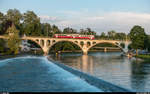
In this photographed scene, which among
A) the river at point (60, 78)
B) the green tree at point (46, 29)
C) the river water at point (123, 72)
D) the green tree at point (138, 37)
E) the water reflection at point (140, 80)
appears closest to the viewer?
the river at point (60, 78)

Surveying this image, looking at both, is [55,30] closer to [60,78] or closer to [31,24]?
[31,24]

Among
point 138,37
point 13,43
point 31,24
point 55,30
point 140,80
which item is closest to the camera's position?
point 140,80

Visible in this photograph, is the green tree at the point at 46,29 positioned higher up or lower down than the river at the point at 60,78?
higher up

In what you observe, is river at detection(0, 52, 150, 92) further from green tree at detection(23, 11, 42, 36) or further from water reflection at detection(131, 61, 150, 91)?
green tree at detection(23, 11, 42, 36)

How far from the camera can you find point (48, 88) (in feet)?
81.8

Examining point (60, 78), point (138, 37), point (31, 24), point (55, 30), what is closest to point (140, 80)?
point (60, 78)

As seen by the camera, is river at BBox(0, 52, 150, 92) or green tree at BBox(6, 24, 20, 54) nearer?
river at BBox(0, 52, 150, 92)

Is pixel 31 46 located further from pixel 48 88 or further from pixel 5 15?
pixel 48 88

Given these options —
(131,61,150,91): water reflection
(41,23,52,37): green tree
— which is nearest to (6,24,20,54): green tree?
(41,23,52,37): green tree

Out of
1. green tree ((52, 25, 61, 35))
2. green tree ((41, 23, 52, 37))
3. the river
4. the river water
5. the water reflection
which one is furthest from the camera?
green tree ((52, 25, 61, 35))

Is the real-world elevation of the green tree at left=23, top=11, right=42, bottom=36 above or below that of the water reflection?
above

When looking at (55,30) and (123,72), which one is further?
(55,30)

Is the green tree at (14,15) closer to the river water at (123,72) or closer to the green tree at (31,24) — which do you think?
the green tree at (31,24)

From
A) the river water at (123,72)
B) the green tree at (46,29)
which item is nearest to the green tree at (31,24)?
the green tree at (46,29)
